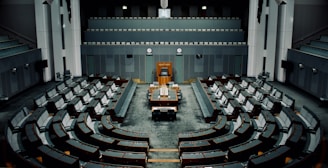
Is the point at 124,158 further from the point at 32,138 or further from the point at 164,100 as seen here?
the point at 164,100

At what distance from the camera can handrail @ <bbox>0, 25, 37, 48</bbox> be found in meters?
21.5

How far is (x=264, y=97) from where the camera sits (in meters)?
16.4

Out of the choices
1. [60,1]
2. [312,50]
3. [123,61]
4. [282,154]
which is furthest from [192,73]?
[282,154]

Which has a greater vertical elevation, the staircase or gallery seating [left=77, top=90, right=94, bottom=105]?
the staircase

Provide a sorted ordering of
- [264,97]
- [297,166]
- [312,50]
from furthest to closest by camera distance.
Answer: [312,50] < [264,97] < [297,166]

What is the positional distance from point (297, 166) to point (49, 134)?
8.44 metres

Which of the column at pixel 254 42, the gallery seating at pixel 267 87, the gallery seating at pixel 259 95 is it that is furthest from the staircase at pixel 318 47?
the gallery seating at pixel 259 95

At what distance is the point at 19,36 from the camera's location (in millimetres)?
21469

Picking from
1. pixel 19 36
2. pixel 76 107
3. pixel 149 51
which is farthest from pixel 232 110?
pixel 19 36

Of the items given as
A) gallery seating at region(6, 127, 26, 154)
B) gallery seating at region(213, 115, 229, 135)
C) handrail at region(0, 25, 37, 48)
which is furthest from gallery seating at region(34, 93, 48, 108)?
gallery seating at region(213, 115, 229, 135)

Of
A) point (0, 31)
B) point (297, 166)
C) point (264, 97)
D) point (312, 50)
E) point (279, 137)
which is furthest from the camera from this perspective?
point (0, 31)

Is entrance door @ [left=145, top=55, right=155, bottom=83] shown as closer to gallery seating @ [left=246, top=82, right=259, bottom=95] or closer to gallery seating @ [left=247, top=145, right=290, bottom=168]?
gallery seating @ [left=246, top=82, right=259, bottom=95]

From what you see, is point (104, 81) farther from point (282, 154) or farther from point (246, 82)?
point (282, 154)

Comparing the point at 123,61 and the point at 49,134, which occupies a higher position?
the point at 123,61
